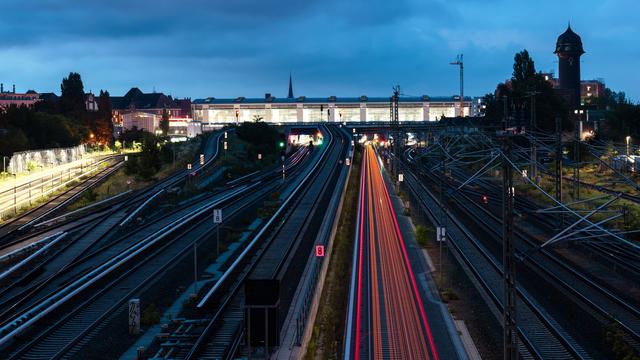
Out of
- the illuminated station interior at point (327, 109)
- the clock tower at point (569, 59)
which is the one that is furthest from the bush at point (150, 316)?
the illuminated station interior at point (327, 109)

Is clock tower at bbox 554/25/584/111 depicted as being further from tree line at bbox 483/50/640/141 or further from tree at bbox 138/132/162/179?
tree at bbox 138/132/162/179

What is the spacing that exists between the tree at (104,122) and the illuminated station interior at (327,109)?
2764 inches

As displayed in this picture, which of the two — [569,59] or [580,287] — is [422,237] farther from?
[569,59]

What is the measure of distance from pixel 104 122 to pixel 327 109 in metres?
84.9

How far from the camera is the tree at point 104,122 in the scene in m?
105

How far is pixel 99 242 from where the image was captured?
113 feet

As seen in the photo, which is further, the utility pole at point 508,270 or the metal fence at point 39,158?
the metal fence at point 39,158

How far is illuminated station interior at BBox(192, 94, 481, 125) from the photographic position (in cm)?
17800

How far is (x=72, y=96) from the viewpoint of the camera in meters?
106

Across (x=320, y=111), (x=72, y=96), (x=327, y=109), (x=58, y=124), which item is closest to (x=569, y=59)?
(x=327, y=109)

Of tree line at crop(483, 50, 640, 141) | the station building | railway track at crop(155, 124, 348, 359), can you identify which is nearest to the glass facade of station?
the station building

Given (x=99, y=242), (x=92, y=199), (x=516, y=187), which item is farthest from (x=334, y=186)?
(x=99, y=242)

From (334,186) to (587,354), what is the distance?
47.9 meters

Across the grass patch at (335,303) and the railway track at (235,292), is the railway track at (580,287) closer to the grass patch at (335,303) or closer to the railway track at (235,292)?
the grass patch at (335,303)
